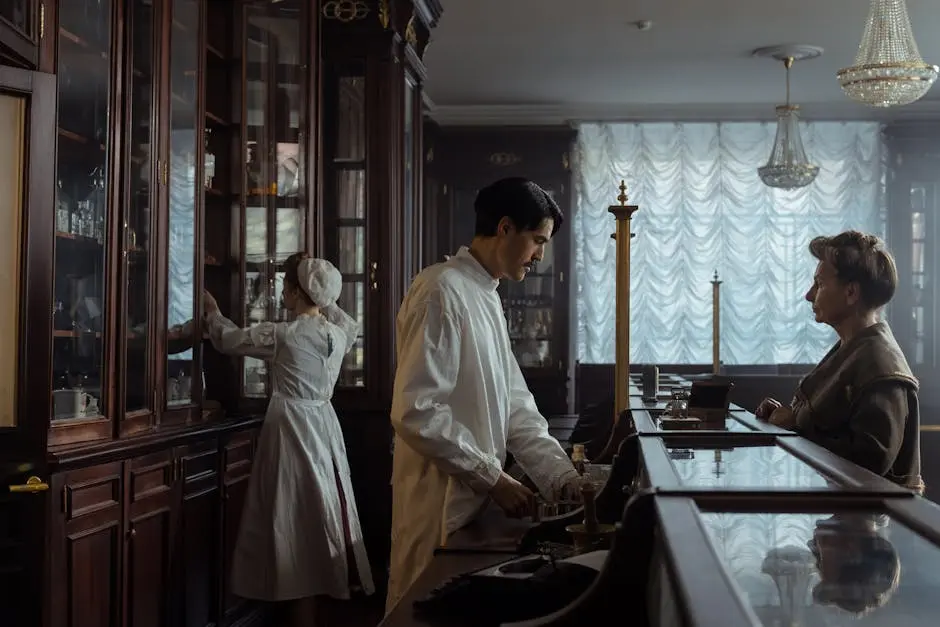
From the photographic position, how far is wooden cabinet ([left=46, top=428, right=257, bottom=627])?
3.11 metres

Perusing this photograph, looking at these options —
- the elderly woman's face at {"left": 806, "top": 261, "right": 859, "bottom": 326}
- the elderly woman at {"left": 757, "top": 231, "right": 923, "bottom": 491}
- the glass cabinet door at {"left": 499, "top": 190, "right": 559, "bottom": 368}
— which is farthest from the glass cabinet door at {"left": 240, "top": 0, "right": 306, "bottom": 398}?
the glass cabinet door at {"left": 499, "top": 190, "right": 559, "bottom": 368}

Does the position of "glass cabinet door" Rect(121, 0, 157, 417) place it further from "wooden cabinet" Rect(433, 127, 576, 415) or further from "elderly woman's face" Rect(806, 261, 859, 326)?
"wooden cabinet" Rect(433, 127, 576, 415)

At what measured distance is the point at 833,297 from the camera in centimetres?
301

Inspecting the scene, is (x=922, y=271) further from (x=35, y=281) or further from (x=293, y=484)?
(x=35, y=281)

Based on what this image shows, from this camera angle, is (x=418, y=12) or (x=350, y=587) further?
(x=418, y=12)

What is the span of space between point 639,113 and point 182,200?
6.21 metres

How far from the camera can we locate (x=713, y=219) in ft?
31.8

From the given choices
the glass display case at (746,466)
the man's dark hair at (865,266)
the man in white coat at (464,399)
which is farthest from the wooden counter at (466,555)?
the man's dark hair at (865,266)

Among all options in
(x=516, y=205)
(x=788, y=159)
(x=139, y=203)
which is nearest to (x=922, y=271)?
(x=788, y=159)

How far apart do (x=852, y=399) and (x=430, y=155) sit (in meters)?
6.96

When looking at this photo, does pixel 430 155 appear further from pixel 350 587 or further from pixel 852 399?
pixel 852 399

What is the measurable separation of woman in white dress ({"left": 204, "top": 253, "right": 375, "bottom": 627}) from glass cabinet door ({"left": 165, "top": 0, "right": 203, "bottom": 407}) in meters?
0.28

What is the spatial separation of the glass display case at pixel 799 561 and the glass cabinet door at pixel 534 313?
26.8ft

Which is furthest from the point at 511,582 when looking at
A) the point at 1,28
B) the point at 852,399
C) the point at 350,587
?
the point at 350,587
